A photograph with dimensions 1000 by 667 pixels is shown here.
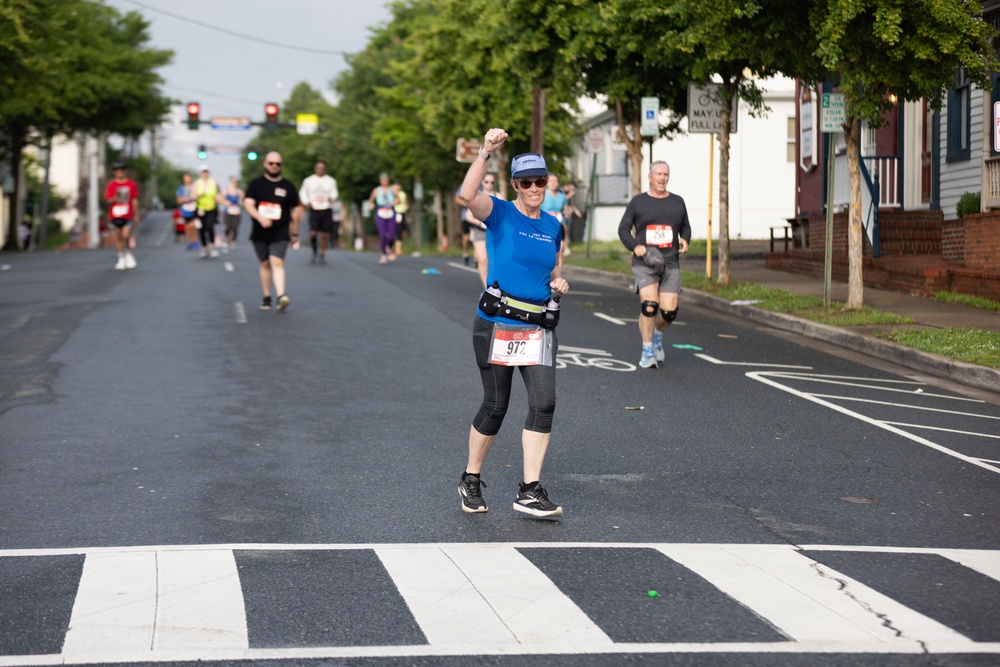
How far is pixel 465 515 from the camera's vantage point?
23.8 feet

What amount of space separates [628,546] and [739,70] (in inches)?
646

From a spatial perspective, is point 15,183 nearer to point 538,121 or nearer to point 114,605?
point 538,121

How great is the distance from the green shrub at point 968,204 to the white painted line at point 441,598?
15.9 meters

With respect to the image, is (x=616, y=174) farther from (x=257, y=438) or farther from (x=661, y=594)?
(x=661, y=594)

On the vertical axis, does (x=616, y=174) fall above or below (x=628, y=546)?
above

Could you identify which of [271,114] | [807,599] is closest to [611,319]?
[807,599]

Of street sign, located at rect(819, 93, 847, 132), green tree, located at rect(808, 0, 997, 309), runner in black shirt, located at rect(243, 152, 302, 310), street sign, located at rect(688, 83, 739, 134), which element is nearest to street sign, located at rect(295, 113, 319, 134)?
street sign, located at rect(688, 83, 739, 134)

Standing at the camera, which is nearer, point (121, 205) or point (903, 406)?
point (903, 406)

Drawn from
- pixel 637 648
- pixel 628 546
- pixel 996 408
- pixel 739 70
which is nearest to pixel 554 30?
pixel 739 70

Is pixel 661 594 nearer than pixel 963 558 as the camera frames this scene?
Yes

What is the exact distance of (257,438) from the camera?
938 cm

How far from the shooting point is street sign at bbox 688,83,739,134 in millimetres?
22172

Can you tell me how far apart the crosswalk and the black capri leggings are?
0.74 m

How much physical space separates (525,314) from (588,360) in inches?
256
